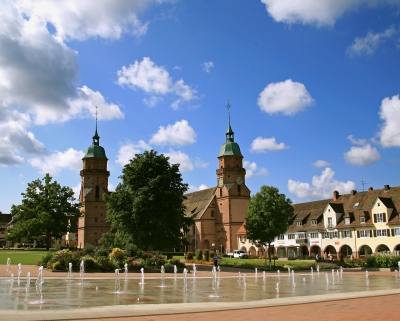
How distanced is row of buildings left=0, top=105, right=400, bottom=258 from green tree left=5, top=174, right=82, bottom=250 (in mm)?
13263

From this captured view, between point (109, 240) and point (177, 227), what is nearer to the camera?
point (177, 227)

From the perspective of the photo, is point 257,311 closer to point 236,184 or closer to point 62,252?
point 62,252

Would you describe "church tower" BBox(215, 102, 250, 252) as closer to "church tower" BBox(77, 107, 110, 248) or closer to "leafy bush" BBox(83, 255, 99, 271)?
"church tower" BBox(77, 107, 110, 248)

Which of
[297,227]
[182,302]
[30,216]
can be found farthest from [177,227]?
[30,216]

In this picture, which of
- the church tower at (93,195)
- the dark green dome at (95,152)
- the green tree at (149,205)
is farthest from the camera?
the dark green dome at (95,152)

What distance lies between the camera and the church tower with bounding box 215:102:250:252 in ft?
327

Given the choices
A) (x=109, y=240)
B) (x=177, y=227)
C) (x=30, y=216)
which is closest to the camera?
(x=177, y=227)

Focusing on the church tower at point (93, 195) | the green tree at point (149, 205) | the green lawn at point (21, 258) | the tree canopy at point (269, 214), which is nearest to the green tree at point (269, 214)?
the tree canopy at point (269, 214)

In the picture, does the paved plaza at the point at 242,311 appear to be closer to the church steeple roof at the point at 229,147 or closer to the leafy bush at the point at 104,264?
the leafy bush at the point at 104,264

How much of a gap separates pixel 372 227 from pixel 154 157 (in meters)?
36.0

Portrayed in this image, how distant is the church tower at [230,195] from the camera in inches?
3922

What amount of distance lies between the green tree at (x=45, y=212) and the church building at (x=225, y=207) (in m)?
28.9

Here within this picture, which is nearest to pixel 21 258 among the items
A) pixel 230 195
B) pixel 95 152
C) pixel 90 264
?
pixel 90 264

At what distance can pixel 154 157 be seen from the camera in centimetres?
5019
